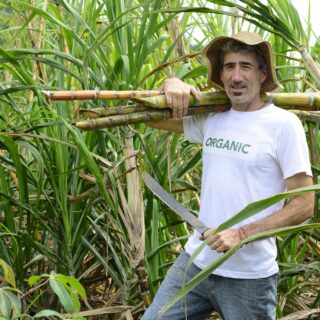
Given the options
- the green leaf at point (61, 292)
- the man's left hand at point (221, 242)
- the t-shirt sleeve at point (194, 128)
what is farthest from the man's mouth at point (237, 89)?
the green leaf at point (61, 292)

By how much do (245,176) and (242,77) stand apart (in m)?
0.30

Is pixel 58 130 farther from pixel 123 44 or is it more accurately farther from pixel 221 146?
pixel 221 146

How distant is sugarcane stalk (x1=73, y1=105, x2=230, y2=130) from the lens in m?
2.05

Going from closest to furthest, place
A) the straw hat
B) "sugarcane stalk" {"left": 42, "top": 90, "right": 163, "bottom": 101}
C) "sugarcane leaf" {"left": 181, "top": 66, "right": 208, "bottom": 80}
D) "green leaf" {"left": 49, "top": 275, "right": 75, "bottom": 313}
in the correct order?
1. "green leaf" {"left": 49, "top": 275, "right": 75, "bottom": 313}
2. "sugarcane stalk" {"left": 42, "top": 90, "right": 163, "bottom": 101}
3. the straw hat
4. "sugarcane leaf" {"left": 181, "top": 66, "right": 208, "bottom": 80}

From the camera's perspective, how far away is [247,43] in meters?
2.21

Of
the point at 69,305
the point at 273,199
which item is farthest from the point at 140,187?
the point at 273,199

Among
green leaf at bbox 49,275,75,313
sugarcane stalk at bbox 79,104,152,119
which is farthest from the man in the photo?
green leaf at bbox 49,275,75,313

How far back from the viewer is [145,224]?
2.73m

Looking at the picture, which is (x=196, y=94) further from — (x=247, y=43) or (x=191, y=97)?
(x=247, y=43)

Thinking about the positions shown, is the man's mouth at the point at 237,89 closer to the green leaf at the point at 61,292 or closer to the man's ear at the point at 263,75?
the man's ear at the point at 263,75

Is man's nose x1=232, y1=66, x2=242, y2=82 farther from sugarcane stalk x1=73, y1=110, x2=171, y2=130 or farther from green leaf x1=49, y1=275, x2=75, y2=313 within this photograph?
green leaf x1=49, y1=275, x2=75, y2=313

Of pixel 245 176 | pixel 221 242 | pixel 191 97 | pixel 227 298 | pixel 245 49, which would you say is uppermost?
pixel 245 49

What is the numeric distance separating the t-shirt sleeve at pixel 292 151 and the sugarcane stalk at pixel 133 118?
0.27 metres

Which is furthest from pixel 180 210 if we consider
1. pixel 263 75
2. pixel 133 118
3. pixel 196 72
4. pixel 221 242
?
pixel 196 72
